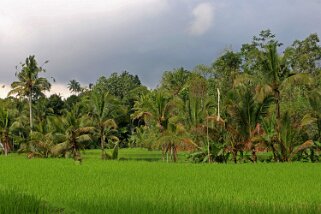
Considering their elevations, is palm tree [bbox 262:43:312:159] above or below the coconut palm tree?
above

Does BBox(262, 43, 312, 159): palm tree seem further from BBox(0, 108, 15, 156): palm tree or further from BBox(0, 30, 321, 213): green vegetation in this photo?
BBox(0, 108, 15, 156): palm tree

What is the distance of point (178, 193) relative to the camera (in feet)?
26.2

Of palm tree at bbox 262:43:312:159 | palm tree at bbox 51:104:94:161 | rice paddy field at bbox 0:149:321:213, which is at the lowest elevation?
rice paddy field at bbox 0:149:321:213

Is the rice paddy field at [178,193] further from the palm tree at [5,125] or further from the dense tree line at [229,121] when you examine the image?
the palm tree at [5,125]

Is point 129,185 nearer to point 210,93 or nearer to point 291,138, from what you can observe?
point 291,138

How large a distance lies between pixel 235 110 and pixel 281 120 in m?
1.61

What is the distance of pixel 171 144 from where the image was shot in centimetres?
1764

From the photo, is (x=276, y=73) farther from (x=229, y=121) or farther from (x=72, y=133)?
(x=72, y=133)

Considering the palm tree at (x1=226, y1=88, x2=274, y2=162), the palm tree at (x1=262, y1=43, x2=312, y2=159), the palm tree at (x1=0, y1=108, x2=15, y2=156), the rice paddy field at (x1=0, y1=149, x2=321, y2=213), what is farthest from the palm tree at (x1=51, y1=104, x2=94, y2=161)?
the palm tree at (x1=262, y1=43, x2=312, y2=159)

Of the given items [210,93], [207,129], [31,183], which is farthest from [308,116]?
[210,93]

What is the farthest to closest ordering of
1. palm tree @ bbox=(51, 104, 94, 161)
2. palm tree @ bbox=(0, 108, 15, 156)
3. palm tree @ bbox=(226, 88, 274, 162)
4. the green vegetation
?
1. palm tree @ bbox=(0, 108, 15, 156)
2. palm tree @ bbox=(51, 104, 94, 161)
3. palm tree @ bbox=(226, 88, 274, 162)
4. the green vegetation

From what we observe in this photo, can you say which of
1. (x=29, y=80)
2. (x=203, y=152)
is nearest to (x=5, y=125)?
(x=29, y=80)

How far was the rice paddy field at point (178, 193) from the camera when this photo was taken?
5.71 meters

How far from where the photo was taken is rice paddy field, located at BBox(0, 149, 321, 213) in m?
5.71
